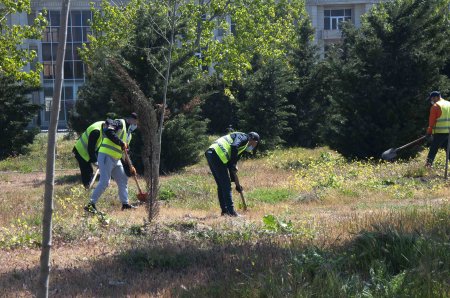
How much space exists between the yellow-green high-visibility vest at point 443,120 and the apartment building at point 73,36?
28.2 m

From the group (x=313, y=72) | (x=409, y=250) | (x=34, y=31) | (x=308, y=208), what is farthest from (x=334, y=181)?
(x=313, y=72)

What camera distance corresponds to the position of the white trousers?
11.1 meters

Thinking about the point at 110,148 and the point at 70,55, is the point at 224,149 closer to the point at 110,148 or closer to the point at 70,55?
the point at 110,148

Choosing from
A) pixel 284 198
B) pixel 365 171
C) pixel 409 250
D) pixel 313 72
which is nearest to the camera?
pixel 409 250

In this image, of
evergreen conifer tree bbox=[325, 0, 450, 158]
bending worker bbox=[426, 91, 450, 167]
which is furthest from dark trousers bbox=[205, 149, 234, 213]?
evergreen conifer tree bbox=[325, 0, 450, 158]

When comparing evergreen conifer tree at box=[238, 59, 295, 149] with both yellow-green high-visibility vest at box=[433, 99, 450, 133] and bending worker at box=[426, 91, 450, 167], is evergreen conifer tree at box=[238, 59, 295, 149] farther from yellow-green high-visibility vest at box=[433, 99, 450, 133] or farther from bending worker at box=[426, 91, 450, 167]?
yellow-green high-visibility vest at box=[433, 99, 450, 133]

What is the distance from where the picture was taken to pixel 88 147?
13156mm

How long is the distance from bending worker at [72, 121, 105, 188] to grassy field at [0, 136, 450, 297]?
793mm

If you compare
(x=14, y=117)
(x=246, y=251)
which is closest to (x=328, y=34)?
(x=14, y=117)

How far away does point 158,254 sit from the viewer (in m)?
6.93

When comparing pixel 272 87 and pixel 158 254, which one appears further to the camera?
pixel 272 87

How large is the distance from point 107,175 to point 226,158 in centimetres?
195

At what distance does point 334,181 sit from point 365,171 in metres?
1.64

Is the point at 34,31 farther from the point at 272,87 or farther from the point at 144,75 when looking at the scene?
the point at 272,87
